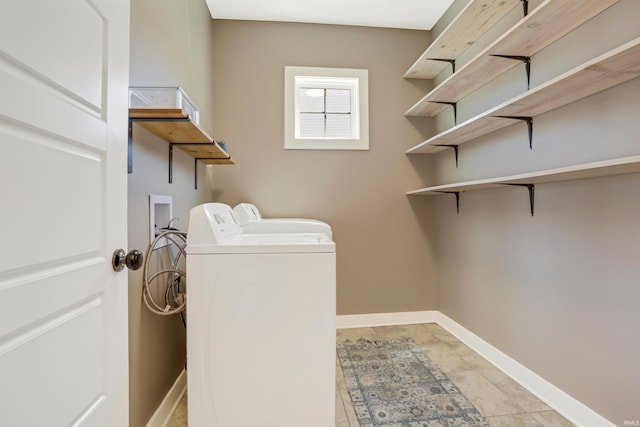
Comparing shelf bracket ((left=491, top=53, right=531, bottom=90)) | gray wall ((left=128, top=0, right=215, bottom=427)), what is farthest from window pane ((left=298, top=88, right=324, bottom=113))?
shelf bracket ((left=491, top=53, right=531, bottom=90))

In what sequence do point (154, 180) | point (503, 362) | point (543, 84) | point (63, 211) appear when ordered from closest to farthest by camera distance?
point (63, 211)
point (543, 84)
point (154, 180)
point (503, 362)

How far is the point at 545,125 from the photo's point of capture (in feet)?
5.27

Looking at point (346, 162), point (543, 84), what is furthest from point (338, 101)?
point (543, 84)

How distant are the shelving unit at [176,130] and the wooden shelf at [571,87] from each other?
1.56 metres

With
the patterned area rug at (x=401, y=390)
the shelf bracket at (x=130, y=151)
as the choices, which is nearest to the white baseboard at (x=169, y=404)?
the patterned area rug at (x=401, y=390)

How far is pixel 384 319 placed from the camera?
2.79 meters

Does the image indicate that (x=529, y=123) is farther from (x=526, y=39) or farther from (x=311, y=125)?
(x=311, y=125)

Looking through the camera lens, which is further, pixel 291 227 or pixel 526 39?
pixel 291 227

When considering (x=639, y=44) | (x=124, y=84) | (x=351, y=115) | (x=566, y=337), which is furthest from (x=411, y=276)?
(x=124, y=84)

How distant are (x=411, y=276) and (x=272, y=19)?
2.72 m

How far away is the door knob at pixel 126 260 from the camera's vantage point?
2.62ft

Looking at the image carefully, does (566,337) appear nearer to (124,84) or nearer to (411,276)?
(411,276)

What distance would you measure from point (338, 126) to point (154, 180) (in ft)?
6.17

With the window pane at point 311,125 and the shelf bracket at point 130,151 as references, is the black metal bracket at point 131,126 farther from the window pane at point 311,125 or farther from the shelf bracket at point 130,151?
the window pane at point 311,125
